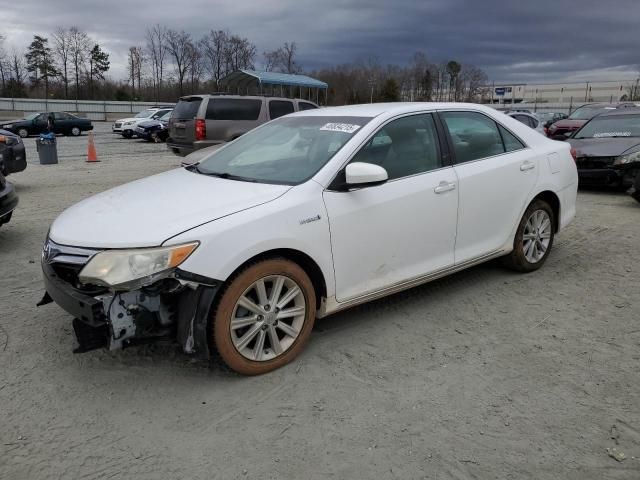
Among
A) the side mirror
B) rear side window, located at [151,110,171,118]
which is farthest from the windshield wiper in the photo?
rear side window, located at [151,110,171,118]

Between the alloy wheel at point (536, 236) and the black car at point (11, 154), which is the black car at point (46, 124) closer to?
the black car at point (11, 154)

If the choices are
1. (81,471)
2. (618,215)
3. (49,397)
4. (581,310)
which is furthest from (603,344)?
(618,215)

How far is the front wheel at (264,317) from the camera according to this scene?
308 centimetres

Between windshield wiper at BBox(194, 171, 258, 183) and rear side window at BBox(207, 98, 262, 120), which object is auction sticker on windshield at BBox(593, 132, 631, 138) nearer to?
rear side window at BBox(207, 98, 262, 120)

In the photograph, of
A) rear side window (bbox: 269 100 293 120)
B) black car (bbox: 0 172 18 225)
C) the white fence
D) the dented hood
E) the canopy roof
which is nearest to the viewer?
the dented hood

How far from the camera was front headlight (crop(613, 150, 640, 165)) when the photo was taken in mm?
9086

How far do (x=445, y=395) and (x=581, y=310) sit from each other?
73.2 inches

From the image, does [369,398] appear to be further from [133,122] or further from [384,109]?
[133,122]

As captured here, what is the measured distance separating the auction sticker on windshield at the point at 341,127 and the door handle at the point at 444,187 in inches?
30.5

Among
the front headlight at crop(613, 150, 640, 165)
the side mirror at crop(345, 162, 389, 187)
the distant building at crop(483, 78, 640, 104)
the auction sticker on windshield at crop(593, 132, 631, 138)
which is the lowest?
the front headlight at crop(613, 150, 640, 165)

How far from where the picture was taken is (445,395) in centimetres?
308

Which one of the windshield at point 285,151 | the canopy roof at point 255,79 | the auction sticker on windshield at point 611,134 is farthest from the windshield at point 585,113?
the windshield at point 285,151

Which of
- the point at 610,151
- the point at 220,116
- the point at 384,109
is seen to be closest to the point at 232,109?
the point at 220,116

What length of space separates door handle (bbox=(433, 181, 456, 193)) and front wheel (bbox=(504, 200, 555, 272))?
108 cm
